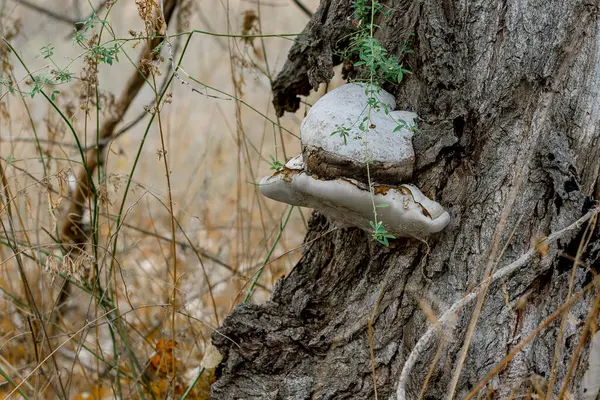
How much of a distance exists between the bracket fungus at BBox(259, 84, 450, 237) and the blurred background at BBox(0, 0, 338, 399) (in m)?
0.13

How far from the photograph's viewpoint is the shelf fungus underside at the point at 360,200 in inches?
57.3

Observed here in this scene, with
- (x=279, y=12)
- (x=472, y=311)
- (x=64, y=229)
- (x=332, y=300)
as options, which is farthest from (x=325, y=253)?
(x=279, y=12)

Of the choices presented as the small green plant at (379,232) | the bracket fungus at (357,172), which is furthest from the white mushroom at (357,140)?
the small green plant at (379,232)

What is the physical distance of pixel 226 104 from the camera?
6.53 m

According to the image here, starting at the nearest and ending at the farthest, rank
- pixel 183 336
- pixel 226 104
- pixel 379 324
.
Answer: pixel 379 324
pixel 183 336
pixel 226 104

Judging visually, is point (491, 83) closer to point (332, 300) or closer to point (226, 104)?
point (332, 300)

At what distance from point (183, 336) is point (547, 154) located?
4.41 feet

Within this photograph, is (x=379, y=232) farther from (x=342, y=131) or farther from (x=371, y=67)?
(x=371, y=67)

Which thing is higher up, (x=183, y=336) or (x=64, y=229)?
(x=64, y=229)

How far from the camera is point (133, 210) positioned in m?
3.98

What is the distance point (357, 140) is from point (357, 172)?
0.24 ft

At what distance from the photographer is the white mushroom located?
1488 millimetres

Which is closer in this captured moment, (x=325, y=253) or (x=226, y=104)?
(x=325, y=253)

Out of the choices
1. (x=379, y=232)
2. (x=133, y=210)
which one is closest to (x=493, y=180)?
(x=379, y=232)
